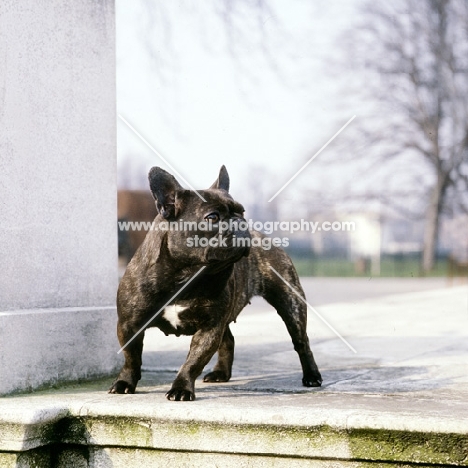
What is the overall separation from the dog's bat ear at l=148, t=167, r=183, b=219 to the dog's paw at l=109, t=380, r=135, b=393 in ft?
2.98

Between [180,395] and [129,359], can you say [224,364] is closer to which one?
[129,359]

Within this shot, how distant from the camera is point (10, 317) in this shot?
432cm

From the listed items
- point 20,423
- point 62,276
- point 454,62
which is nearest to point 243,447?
point 20,423

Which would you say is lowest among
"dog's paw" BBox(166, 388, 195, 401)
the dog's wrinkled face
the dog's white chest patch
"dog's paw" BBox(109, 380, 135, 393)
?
"dog's paw" BBox(109, 380, 135, 393)

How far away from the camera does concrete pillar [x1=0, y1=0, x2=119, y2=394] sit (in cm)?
441

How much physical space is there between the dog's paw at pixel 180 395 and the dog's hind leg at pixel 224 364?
3.10 ft

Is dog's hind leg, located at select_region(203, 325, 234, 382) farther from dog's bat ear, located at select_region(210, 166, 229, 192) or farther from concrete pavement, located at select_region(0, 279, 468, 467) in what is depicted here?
dog's bat ear, located at select_region(210, 166, 229, 192)

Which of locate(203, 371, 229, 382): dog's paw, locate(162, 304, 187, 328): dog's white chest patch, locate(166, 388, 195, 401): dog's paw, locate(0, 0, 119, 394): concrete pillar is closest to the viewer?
locate(166, 388, 195, 401): dog's paw

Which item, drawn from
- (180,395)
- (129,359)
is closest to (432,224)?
(129,359)

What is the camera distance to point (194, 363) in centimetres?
413

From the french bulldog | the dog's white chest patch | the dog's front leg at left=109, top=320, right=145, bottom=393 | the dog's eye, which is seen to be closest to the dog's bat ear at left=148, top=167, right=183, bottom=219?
the french bulldog

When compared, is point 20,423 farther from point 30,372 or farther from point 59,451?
point 30,372

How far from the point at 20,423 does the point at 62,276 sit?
1409mm

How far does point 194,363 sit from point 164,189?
2.94 ft
